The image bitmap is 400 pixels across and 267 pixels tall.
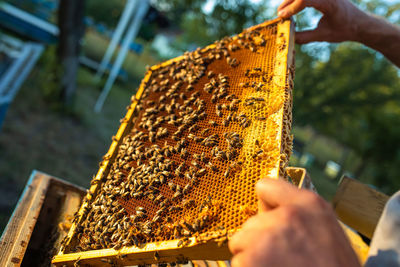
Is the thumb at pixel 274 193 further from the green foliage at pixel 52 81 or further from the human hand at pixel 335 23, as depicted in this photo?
the green foliage at pixel 52 81

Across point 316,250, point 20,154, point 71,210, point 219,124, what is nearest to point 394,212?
point 316,250

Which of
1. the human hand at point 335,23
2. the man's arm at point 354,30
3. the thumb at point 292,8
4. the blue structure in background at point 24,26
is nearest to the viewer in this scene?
the thumb at point 292,8

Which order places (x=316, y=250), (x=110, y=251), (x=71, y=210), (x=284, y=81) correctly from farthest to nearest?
(x=71, y=210)
(x=284, y=81)
(x=110, y=251)
(x=316, y=250)

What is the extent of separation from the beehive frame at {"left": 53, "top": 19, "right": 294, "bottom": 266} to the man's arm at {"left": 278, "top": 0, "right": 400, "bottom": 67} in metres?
0.81

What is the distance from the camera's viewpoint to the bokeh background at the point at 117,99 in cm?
701

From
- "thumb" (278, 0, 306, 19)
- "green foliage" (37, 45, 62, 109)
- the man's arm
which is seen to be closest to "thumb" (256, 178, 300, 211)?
"thumb" (278, 0, 306, 19)

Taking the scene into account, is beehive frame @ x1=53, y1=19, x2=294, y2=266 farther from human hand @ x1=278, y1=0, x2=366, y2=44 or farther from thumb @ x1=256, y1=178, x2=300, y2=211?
human hand @ x1=278, y1=0, x2=366, y2=44

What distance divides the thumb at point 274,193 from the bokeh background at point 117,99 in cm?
200

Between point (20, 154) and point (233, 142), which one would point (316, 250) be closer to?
point (233, 142)

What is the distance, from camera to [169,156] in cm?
204

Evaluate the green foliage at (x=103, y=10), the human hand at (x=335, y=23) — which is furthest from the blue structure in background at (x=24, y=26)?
the green foliage at (x=103, y=10)

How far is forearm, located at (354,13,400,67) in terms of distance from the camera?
9.39 feet

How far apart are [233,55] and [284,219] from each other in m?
1.80

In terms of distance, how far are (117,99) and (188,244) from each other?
15.2 metres
